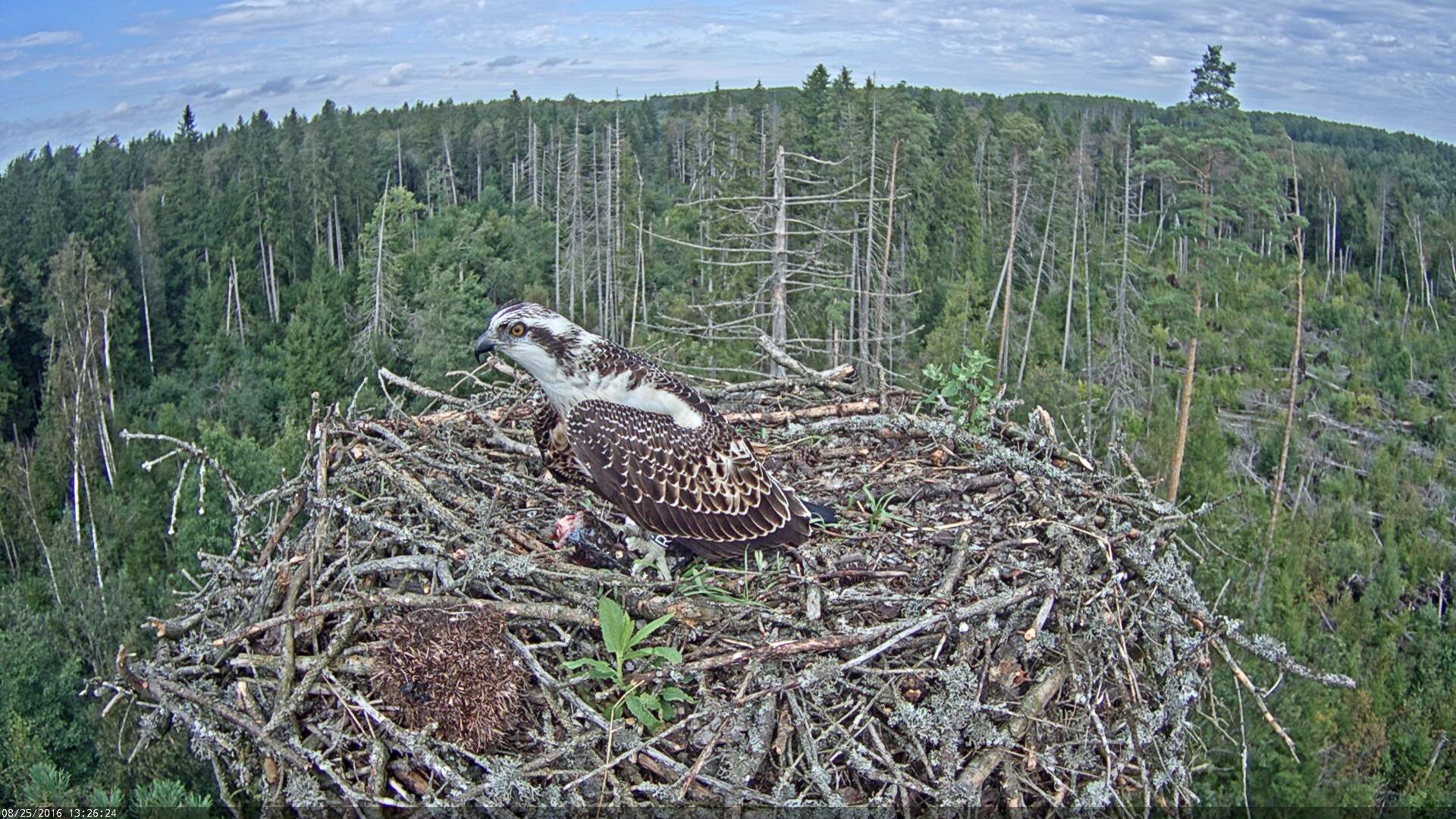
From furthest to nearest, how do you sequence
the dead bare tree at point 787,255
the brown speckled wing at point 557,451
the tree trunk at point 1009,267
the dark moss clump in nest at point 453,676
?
the tree trunk at point 1009,267 < the dead bare tree at point 787,255 < the brown speckled wing at point 557,451 < the dark moss clump in nest at point 453,676

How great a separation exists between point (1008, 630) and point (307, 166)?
7212 cm

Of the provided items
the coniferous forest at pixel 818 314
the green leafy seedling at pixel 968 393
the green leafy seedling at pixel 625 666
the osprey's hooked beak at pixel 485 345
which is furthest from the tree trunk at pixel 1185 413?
the green leafy seedling at pixel 625 666

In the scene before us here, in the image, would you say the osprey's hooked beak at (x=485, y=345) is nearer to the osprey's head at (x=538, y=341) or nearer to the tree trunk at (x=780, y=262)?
the osprey's head at (x=538, y=341)

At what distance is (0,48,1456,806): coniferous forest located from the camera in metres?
23.2

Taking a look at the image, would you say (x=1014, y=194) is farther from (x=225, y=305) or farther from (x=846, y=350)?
(x=225, y=305)

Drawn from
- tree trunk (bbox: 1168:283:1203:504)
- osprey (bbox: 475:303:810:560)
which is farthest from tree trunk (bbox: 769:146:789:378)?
osprey (bbox: 475:303:810:560)

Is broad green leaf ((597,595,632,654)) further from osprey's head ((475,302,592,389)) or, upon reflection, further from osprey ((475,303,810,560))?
osprey's head ((475,302,592,389))

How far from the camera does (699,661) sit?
5461 millimetres

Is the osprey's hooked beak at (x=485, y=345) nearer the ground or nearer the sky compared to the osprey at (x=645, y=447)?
nearer the sky

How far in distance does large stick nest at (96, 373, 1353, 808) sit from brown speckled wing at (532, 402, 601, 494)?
41cm

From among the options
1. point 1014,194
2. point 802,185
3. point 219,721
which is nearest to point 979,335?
point 1014,194

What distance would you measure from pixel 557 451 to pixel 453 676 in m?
1.77

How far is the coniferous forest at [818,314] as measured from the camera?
23.2 m

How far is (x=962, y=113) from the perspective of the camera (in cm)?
6838
